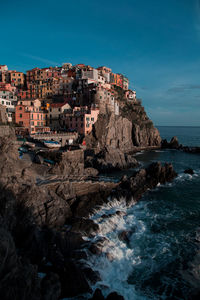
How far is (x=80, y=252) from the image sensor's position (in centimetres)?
1602

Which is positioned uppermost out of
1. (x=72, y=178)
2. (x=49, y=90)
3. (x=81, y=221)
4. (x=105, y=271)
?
(x=49, y=90)

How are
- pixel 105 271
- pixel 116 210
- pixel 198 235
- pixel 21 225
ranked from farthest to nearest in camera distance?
pixel 116 210 → pixel 198 235 → pixel 21 225 → pixel 105 271

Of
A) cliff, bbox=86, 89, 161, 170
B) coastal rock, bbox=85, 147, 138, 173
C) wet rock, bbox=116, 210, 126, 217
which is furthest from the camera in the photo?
cliff, bbox=86, 89, 161, 170

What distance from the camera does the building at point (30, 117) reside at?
53.5m

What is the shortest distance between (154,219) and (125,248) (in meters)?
6.96

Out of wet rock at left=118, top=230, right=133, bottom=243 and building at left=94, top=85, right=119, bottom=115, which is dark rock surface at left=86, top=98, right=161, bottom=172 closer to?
building at left=94, top=85, right=119, bottom=115

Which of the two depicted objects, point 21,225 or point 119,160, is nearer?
point 21,225

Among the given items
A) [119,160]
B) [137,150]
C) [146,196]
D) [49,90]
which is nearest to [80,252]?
Result: [146,196]

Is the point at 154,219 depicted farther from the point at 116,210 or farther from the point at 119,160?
the point at 119,160

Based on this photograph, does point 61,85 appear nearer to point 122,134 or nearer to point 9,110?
point 9,110

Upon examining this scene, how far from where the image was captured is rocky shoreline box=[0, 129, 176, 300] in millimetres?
10172

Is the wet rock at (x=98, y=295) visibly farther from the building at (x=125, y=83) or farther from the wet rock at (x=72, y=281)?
the building at (x=125, y=83)

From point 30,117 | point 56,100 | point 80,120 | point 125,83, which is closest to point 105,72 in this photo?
point 125,83

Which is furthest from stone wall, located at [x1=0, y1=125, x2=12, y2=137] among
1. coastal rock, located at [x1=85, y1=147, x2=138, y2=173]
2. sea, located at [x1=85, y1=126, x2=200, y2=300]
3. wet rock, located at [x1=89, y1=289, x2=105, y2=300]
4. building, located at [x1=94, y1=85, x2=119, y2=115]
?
wet rock, located at [x1=89, y1=289, x2=105, y2=300]
